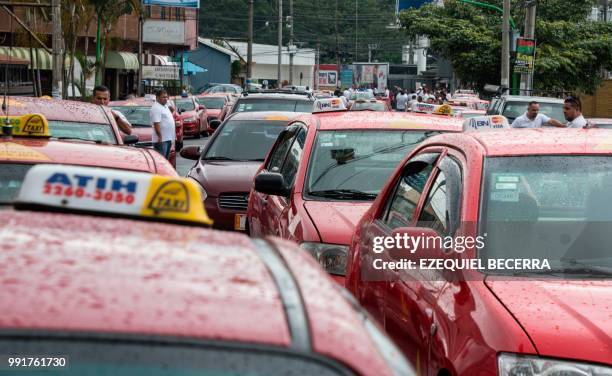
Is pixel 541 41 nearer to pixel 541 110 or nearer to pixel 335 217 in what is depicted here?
pixel 541 110

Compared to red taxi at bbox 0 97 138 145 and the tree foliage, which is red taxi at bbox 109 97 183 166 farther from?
the tree foliage

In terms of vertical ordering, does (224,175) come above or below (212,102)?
above

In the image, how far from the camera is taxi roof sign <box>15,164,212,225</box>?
7.93ft

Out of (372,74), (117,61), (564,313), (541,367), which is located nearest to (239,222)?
(564,313)

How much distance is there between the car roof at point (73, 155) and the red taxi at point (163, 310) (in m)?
3.15

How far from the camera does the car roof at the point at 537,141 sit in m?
5.04

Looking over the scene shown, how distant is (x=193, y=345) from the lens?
187 centimetres

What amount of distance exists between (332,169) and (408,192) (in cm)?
278

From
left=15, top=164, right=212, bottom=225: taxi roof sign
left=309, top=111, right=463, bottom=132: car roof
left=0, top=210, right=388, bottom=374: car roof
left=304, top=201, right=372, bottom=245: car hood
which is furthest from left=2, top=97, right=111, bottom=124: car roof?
left=0, top=210, right=388, bottom=374: car roof

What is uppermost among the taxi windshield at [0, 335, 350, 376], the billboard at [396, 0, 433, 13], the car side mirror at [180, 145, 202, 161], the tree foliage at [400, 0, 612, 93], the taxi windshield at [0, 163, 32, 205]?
the billboard at [396, 0, 433, 13]

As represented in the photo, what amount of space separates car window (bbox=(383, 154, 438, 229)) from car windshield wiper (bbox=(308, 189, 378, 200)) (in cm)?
223

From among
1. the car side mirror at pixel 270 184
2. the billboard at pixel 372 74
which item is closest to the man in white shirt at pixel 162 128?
the car side mirror at pixel 270 184

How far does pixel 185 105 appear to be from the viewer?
37.9 meters

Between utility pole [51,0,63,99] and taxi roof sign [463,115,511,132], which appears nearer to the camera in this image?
taxi roof sign [463,115,511,132]
